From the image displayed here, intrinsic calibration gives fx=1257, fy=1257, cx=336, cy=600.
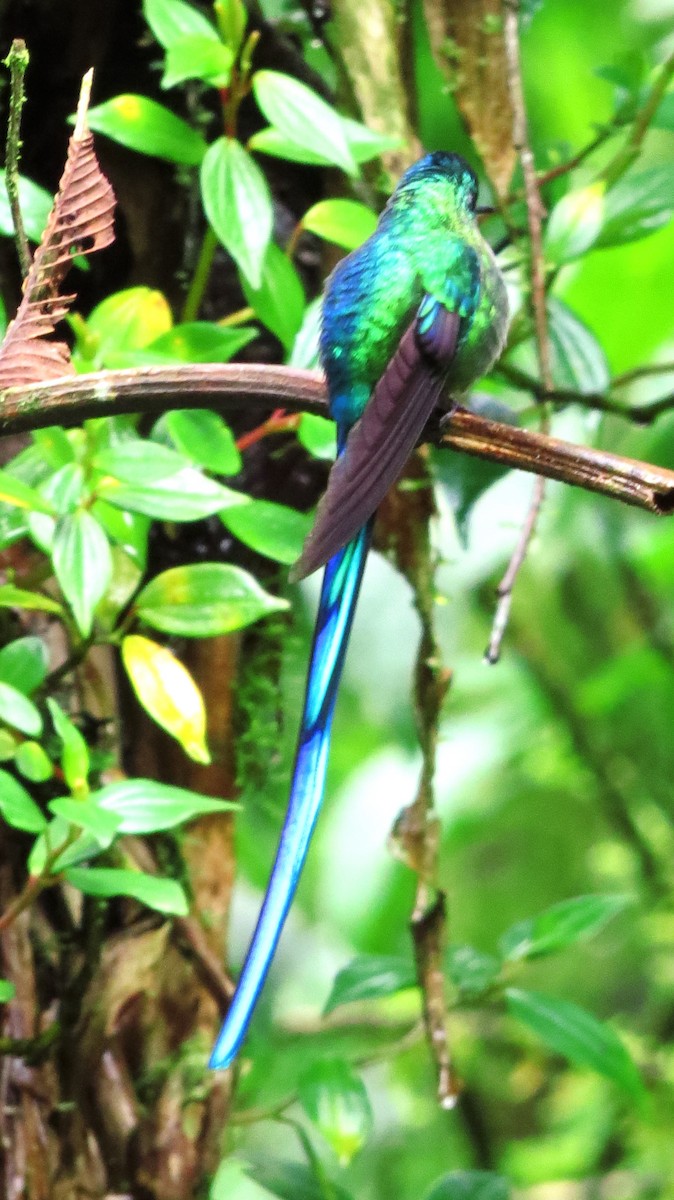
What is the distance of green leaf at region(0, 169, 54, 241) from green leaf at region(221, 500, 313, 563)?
31 centimetres

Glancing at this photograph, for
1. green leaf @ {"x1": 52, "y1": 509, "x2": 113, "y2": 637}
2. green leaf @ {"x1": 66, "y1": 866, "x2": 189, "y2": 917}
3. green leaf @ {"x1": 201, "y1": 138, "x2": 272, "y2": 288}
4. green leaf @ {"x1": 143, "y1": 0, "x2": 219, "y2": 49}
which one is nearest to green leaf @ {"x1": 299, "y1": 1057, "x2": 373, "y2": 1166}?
green leaf @ {"x1": 66, "y1": 866, "x2": 189, "y2": 917}

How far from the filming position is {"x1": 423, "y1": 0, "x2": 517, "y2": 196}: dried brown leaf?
1480mm

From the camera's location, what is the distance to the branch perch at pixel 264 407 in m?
0.80

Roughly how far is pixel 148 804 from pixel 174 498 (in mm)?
264

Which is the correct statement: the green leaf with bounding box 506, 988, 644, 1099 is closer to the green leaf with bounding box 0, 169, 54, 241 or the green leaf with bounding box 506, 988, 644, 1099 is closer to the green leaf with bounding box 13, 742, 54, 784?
the green leaf with bounding box 13, 742, 54, 784

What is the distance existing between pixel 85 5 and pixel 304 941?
1591 mm

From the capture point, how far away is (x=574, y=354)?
5.14 feet

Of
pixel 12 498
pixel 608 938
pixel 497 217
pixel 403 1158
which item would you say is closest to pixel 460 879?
pixel 608 938

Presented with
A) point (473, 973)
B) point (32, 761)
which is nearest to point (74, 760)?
point (32, 761)

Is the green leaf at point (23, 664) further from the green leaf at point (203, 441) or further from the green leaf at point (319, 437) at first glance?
the green leaf at point (319, 437)

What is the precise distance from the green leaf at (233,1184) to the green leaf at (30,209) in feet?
3.25

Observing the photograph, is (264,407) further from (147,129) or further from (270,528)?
(147,129)

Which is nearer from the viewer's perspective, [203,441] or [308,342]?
[203,441]

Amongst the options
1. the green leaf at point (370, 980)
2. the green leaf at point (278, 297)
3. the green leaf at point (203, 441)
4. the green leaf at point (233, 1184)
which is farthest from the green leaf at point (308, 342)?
the green leaf at point (233, 1184)
